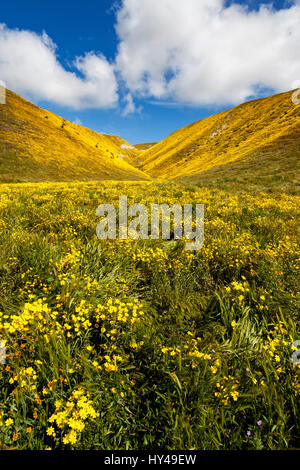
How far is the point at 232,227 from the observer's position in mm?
6547

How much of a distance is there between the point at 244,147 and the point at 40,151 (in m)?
46.9

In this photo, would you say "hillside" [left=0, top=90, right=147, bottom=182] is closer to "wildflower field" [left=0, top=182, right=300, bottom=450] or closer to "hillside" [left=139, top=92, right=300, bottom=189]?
"hillside" [left=139, top=92, right=300, bottom=189]

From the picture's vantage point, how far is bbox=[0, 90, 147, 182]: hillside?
38347mm

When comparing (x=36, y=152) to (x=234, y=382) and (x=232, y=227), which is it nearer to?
(x=232, y=227)

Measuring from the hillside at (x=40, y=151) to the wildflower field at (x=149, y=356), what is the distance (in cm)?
3673

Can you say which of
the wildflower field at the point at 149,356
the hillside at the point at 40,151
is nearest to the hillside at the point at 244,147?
the wildflower field at the point at 149,356

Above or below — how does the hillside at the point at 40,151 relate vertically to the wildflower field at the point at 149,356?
above

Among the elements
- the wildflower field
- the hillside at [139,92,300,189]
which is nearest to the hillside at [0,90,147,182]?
the hillside at [139,92,300,189]

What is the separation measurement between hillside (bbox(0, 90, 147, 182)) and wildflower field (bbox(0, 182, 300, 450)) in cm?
3673

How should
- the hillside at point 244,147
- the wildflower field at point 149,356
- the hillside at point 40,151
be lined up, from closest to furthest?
the wildflower field at point 149,356 < the hillside at point 244,147 < the hillside at point 40,151

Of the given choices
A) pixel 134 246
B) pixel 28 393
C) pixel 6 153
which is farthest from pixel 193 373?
pixel 6 153

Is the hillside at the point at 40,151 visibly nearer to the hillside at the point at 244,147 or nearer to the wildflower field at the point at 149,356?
the hillside at the point at 244,147

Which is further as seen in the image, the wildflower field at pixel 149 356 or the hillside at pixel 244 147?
the hillside at pixel 244 147

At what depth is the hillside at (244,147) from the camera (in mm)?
24800
